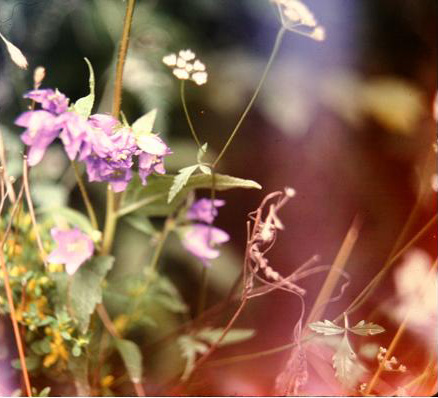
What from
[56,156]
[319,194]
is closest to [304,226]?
[319,194]

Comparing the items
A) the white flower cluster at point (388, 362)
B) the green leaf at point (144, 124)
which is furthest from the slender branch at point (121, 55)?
the white flower cluster at point (388, 362)

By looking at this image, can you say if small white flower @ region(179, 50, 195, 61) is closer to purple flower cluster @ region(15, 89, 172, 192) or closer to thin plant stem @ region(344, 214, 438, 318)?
purple flower cluster @ region(15, 89, 172, 192)

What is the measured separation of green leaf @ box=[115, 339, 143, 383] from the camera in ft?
1.91

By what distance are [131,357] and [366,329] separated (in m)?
0.24

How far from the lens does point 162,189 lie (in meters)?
0.56

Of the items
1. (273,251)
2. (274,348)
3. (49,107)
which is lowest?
(274,348)

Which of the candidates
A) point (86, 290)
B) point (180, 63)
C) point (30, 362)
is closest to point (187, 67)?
point (180, 63)

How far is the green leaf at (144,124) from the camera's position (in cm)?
51

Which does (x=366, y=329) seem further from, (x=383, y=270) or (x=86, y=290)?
(x=86, y=290)

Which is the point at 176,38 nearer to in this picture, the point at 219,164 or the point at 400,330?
the point at 219,164

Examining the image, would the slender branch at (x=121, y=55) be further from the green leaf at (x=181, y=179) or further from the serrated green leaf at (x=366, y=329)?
the serrated green leaf at (x=366, y=329)

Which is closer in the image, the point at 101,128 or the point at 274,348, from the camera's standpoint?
the point at 101,128

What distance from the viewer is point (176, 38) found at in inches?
22.3

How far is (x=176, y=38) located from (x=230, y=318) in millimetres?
303
